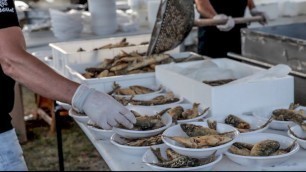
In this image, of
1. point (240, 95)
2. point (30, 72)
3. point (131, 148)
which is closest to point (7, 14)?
point (30, 72)

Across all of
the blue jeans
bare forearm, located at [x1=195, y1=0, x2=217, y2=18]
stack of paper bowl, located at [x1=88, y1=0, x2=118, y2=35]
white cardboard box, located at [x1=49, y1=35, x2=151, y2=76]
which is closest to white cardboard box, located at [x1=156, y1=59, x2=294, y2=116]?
the blue jeans

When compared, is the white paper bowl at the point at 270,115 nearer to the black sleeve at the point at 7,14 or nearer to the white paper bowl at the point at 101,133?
the white paper bowl at the point at 101,133

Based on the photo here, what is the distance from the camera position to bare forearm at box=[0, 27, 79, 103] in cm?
140

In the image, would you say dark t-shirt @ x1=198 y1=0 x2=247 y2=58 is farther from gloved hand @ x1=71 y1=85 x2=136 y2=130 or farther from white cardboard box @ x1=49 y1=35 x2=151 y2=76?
gloved hand @ x1=71 y1=85 x2=136 y2=130

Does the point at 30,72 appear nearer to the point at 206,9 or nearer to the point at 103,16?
the point at 206,9

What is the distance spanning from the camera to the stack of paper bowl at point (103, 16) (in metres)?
3.79

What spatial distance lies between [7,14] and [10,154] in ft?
1.51

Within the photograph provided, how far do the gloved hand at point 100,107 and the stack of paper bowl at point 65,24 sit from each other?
2.46 meters

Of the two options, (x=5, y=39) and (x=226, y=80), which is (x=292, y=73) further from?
(x=5, y=39)

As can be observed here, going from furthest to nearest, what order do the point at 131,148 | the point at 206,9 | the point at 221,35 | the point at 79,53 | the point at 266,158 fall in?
1. the point at 221,35
2. the point at 206,9
3. the point at 79,53
4. the point at 131,148
5. the point at 266,158

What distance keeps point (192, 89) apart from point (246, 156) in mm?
582

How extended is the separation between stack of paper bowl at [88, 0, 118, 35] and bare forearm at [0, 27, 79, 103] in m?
2.41

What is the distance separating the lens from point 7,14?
144 centimetres

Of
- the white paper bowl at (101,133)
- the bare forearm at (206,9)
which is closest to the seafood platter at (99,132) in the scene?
the white paper bowl at (101,133)
